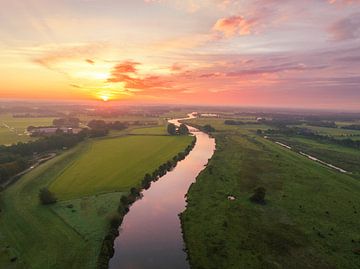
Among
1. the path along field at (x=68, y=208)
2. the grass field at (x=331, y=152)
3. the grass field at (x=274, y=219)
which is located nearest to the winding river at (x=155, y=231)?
the grass field at (x=274, y=219)

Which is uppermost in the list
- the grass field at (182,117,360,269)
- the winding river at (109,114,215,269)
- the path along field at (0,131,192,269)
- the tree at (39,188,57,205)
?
the tree at (39,188,57,205)

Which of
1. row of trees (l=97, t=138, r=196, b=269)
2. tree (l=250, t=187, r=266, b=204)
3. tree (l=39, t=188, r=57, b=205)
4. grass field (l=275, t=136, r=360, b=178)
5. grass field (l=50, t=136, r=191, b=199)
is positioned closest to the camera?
row of trees (l=97, t=138, r=196, b=269)

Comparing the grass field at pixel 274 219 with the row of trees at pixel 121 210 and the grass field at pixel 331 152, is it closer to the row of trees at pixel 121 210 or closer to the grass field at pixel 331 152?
the row of trees at pixel 121 210

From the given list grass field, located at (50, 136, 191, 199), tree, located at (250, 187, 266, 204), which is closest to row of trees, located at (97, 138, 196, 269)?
grass field, located at (50, 136, 191, 199)

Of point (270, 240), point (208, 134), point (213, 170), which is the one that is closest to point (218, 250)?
point (270, 240)

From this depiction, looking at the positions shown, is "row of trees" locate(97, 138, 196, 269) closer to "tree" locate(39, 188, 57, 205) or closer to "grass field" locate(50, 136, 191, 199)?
"grass field" locate(50, 136, 191, 199)

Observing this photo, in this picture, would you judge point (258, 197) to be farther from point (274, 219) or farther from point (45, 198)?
point (45, 198)

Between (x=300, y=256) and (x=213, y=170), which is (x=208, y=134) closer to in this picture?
(x=213, y=170)
